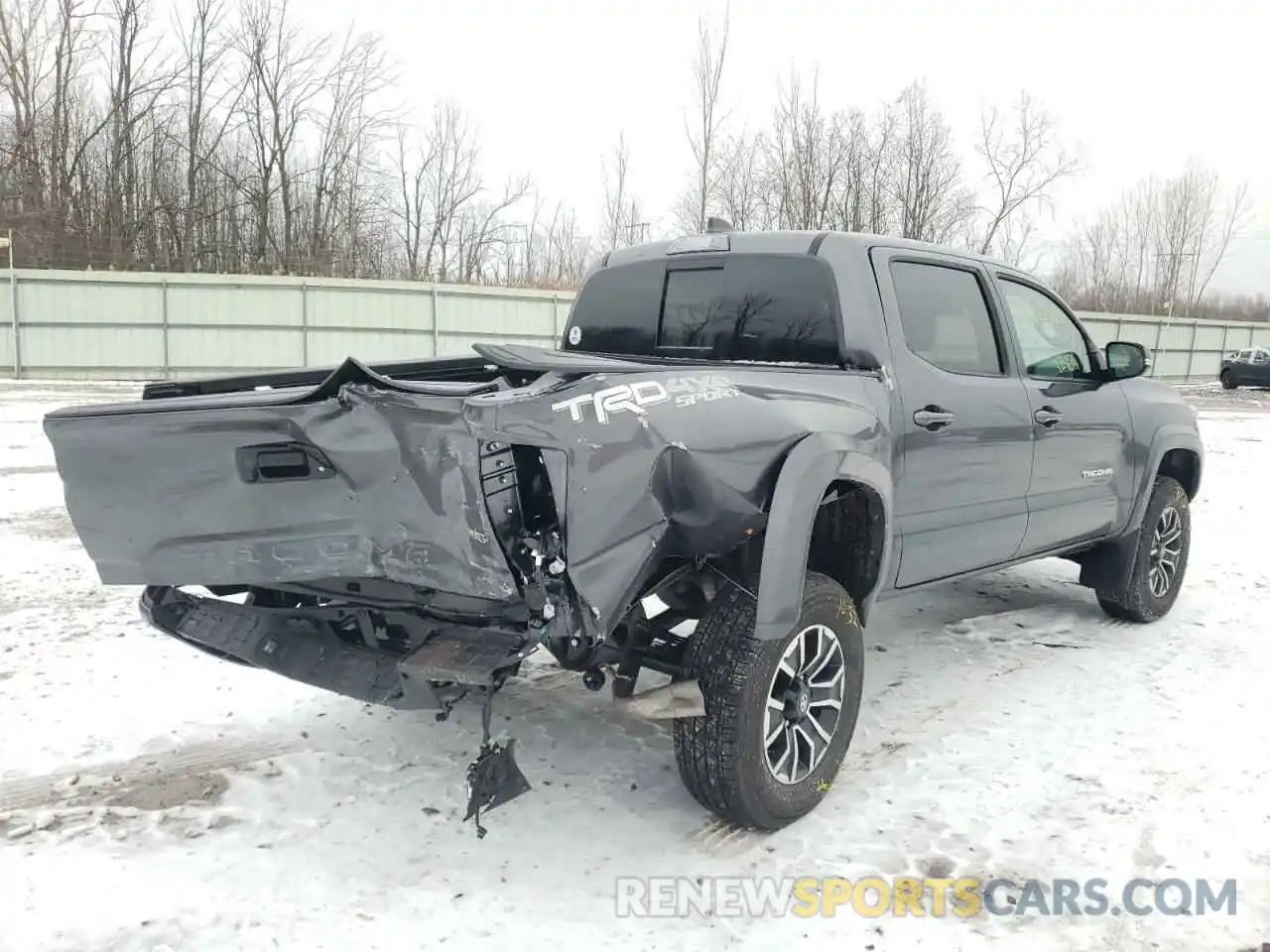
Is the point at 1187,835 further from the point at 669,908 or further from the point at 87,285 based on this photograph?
the point at 87,285

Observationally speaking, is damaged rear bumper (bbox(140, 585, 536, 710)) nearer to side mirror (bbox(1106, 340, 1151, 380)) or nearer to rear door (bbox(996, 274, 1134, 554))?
rear door (bbox(996, 274, 1134, 554))

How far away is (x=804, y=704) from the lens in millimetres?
3150

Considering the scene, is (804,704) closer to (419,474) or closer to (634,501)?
(634,501)

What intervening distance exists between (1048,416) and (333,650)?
3.34 metres

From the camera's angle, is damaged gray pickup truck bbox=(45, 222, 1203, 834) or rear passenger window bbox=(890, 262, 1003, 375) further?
rear passenger window bbox=(890, 262, 1003, 375)

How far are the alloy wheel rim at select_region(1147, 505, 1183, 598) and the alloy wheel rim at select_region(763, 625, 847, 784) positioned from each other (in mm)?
3108

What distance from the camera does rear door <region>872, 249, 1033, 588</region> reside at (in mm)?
3738

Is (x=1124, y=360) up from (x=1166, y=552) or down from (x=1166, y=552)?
up

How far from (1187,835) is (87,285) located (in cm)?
2559

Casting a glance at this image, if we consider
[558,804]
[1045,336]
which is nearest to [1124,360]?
[1045,336]

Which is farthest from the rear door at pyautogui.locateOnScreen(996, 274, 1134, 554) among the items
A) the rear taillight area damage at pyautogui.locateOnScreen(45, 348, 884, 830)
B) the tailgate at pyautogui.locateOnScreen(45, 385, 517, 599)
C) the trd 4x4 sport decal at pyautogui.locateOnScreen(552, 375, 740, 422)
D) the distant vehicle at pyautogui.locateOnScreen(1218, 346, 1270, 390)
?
the distant vehicle at pyautogui.locateOnScreen(1218, 346, 1270, 390)

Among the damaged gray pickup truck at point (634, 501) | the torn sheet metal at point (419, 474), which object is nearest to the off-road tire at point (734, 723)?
the damaged gray pickup truck at point (634, 501)

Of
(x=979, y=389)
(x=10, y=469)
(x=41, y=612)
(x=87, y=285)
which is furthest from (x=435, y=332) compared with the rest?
(x=979, y=389)

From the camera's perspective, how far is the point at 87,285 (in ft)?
75.4
